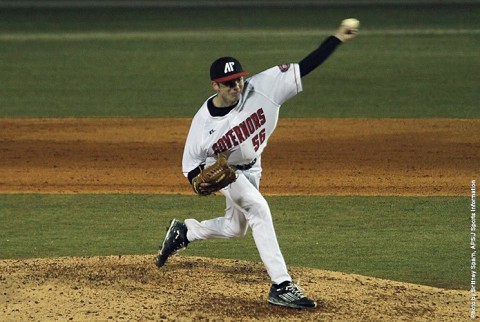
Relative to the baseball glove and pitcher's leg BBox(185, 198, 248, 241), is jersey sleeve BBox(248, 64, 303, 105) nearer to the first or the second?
the baseball glove

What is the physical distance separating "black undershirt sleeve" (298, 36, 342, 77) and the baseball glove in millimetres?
855

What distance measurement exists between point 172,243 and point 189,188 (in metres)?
3.89

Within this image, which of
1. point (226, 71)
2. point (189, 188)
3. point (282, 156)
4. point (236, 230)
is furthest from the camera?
point (282, 156)

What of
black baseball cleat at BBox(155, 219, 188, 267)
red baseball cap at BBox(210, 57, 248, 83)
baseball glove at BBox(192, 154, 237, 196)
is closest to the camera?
baseball glove at BBox(192, 154, 237, 196)

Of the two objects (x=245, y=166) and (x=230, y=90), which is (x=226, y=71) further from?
(x=245, y=166)

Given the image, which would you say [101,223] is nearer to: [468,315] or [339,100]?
[468,315]

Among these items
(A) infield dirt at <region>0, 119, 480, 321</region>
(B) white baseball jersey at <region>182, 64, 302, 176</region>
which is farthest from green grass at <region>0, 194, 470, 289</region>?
(B) white baseball jersey at <region>182, 64, 302, 176</region>

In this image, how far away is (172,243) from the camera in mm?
7496

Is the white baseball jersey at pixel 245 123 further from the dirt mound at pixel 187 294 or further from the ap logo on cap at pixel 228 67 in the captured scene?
the dirt mound at pixel 187 294

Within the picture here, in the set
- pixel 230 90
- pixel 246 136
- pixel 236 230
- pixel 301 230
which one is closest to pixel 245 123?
pixel 246 136

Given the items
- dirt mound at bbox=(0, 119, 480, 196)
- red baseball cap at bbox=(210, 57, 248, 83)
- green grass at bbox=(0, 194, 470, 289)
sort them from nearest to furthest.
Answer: red baseball cap at bbox=(210, 57, 248, 83), green grass at bbox=(0, 194, 470, 289), dirt mound at bbox=(0, 119, 480, 196)

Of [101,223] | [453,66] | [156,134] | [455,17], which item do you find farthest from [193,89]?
[455,17]

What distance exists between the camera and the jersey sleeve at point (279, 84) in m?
6.78

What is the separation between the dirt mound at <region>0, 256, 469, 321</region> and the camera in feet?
21.2
